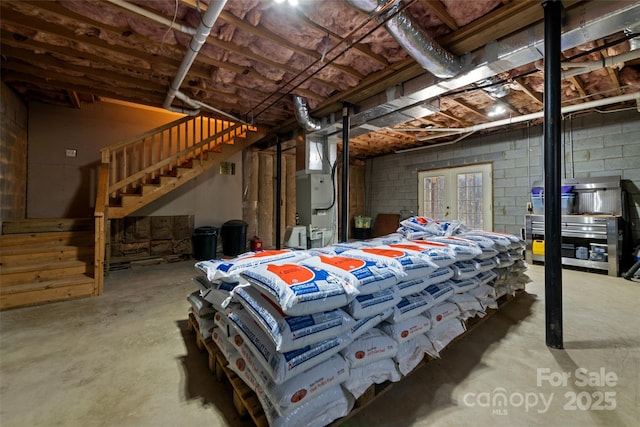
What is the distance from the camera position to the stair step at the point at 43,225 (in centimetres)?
366

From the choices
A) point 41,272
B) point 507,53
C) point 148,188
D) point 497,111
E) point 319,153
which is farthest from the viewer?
point 319,153

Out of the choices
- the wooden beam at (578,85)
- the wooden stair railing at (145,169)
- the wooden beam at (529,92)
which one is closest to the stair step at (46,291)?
the wooden stair railing at (145,169)

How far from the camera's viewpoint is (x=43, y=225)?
3764mm

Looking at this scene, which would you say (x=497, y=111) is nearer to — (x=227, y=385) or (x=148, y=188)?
(x=227, y=385)

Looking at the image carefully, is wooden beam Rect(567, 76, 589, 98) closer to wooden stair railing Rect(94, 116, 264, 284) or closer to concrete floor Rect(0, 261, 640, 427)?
concrete floor Rect(0, 261, 640, 427)

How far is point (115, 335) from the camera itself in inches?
89.4

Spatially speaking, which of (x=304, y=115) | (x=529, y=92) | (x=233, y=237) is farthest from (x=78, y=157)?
(x=529, y=92)

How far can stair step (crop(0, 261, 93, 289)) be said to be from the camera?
9.86 ft

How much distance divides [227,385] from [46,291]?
2.87 metres

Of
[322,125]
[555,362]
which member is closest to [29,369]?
[555,362]

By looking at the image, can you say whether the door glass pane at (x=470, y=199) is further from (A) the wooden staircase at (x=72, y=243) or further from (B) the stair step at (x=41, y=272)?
(B) the stair step at (x=41, y=272)

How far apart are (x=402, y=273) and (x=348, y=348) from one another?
1.88 ft

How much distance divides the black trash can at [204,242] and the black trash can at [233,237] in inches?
13.8

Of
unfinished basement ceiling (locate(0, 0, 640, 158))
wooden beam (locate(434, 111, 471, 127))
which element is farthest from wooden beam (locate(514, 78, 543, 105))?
wooden beam (locate(434, 111, 471, 127))
